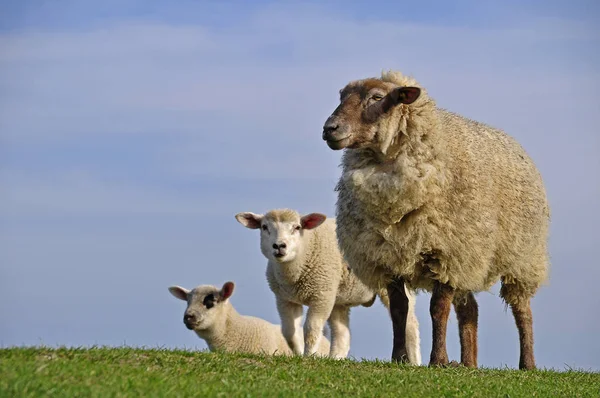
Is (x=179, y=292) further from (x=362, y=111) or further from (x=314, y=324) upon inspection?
(x=362, y=111)

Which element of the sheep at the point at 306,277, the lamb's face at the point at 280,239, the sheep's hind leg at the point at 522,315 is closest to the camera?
the sheep's hind leg at the point at 522,315

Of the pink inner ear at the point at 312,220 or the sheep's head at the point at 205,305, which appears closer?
the sheep's head at the point at 205,305

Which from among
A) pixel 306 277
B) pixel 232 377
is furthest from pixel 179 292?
pixel 232 377

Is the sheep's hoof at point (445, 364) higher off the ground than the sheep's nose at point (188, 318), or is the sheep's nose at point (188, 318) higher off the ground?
the sheep's nose at point (188, 318)

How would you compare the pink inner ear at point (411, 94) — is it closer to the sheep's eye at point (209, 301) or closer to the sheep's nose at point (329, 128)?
the sheep's nose at point (329, 128)

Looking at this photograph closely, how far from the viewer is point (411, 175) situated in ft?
36.9

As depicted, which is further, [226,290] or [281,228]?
[226,290]

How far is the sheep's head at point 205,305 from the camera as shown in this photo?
15742mm

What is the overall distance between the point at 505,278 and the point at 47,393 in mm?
8024

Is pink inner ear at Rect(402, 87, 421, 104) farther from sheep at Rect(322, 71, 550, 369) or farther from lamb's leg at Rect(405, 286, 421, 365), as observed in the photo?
lamb's leg at Rect(405, 286, 421, 365)

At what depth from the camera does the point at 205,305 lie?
52.0ft

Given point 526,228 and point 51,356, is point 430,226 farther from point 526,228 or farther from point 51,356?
point 51,356

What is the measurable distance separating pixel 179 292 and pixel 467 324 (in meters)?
5.39

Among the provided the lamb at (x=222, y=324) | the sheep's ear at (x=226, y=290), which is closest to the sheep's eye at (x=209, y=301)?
the lamb at (x=222, y=324)
